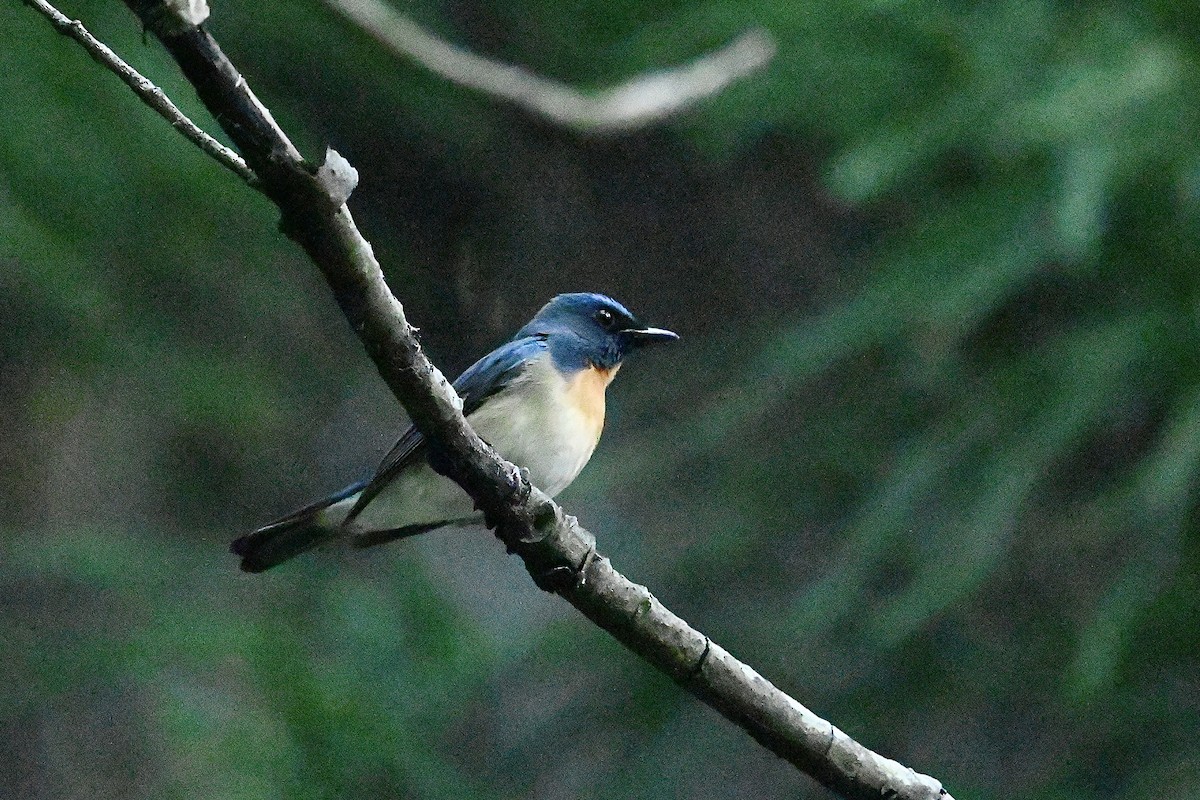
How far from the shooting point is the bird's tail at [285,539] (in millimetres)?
3652

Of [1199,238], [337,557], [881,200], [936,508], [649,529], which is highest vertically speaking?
[1199,238]

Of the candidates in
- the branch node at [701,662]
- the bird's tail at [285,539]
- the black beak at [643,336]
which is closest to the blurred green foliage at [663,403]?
the black beak at [643,336]

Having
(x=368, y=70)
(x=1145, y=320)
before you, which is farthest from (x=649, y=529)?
(x=1145, y=320)

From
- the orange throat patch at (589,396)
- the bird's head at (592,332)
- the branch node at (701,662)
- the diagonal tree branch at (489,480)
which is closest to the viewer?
the diagonal tree branch at (489,480)

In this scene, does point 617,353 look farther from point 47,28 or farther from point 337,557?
point 337,557

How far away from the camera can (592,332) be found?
4.00m

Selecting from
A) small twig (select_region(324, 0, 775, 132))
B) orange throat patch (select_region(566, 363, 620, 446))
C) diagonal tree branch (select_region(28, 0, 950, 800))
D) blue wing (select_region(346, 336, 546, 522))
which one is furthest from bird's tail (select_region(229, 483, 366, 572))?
diagonal tree branch (select_region(28, 0, 950, 800))

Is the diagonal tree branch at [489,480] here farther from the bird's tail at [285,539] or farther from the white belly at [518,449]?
the bird's tail at [285,539]

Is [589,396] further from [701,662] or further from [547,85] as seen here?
[701,662]

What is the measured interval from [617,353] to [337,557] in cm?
226

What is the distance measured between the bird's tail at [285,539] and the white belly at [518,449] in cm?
10

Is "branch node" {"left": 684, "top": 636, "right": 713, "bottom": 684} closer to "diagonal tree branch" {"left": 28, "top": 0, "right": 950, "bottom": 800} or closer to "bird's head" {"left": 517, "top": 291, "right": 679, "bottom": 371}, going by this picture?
"diagonal tree branch" {"left": 28, "top": 0, "right": 950, "bottom": 800}

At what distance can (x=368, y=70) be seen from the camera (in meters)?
5.18

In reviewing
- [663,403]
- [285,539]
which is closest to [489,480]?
[285,539]
